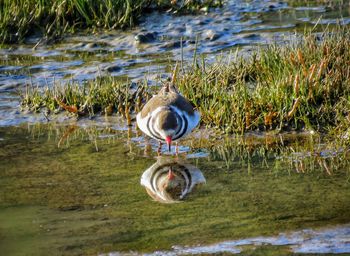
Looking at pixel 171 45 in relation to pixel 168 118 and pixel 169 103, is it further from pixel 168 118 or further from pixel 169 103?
pixel 168 118

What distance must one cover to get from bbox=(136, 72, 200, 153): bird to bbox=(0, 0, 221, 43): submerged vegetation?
161 inches

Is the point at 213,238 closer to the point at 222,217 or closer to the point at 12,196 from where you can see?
the point at 222,217

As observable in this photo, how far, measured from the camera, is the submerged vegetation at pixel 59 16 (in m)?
11.8

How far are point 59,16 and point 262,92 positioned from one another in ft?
13.8

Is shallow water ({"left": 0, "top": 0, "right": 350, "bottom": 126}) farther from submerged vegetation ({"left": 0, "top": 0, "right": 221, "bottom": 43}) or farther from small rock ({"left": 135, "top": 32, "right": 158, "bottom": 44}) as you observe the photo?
submerged vegetation ({"left": 0, "top": 0, "right": 221, "bottom": 43})

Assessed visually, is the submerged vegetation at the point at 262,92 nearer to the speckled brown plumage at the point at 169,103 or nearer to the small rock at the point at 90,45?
the speckled brown plumage at the point at 169,103

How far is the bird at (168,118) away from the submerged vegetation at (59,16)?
13.4 feet

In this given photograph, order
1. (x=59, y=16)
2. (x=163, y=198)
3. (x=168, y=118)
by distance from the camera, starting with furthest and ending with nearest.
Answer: (x=59, y=16) → (x=168, y=118) → (x=163, y=198)

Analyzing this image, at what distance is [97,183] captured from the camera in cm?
712

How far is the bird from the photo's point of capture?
24.6 ft

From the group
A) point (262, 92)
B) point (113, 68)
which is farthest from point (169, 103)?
point (113, 68)

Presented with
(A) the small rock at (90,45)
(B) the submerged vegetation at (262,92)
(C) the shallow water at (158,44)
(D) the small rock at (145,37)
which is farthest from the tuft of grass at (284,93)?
(A) the small rock at (90,45)

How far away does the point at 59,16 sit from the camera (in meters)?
11.9

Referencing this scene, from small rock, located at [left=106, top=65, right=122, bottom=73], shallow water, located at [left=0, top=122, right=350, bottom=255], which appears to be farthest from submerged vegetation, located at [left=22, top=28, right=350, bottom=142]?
small rock, located at [left=106, top=65, right=122, bottom=73]
